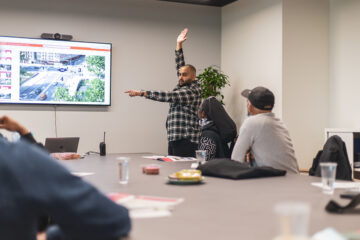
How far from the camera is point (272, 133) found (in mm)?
2564

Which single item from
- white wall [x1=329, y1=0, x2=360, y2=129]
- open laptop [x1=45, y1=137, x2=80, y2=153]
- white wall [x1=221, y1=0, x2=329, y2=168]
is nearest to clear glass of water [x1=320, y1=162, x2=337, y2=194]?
open laptop [x1=45, y1=137, x2=80, y2=153]

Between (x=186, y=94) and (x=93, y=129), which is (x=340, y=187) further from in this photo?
(x=93, y=129)

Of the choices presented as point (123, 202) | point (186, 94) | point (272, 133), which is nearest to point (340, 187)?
point (272, 133)

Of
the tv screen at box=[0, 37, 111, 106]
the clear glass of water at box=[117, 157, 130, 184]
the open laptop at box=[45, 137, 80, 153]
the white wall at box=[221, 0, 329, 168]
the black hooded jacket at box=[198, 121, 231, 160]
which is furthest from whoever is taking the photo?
the tv screen at box=[0, 37, 111, 106]

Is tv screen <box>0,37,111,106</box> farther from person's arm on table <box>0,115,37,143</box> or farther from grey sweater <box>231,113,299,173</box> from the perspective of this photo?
grey sweater <box>231,113,299,173</box>

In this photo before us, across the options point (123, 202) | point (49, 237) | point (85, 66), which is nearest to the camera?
point (49, 237)

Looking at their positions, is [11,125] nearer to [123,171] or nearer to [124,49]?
[123,171]

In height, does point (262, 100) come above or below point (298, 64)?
below

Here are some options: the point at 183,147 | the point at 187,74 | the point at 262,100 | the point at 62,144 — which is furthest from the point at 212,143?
the point at 62,144

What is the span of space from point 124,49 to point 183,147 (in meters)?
2.03

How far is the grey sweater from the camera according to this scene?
2.52m

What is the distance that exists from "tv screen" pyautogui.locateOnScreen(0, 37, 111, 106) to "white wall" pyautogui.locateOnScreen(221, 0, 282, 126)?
5.60ft

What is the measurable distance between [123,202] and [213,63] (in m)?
5.01

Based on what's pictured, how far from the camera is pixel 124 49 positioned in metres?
5.75
